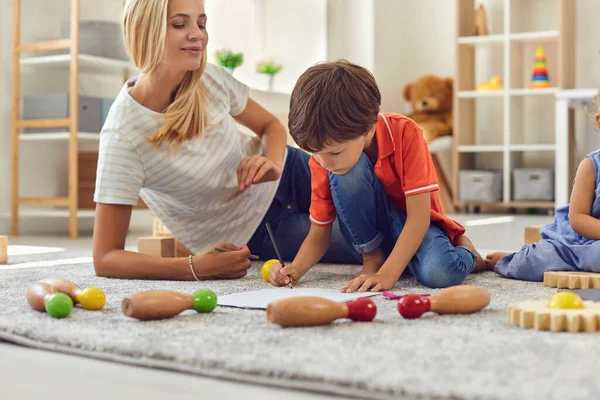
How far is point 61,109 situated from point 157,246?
54.6 inches

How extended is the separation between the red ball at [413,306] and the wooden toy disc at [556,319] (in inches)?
4.5

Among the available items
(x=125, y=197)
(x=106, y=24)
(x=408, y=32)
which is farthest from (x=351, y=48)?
(x=125, y=197)

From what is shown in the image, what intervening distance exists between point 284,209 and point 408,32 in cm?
355

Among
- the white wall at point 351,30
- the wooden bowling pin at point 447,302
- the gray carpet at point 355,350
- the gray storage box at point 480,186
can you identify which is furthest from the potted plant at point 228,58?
the wooden bowling pin at point 447,302

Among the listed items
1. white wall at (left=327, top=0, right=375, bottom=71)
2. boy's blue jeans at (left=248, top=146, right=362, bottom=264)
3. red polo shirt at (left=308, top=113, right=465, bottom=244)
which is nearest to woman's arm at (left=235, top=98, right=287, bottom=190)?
boy's blue jeans at (left=248, top=146, right=362, bottom=264)

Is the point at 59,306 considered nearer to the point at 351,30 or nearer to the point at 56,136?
the point at 56,136

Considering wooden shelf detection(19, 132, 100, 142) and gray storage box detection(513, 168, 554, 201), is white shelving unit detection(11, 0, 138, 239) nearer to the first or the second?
wooden shelf detection(19, 132, 100, 142)

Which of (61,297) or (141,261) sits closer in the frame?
(61,297)

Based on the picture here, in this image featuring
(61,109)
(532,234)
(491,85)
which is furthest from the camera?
(491,85)

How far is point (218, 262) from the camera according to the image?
4.77 feet

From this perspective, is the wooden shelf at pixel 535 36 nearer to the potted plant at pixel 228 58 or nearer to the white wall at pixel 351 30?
the white wall at pixel 351 30

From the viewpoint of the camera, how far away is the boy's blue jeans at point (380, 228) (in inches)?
53.1

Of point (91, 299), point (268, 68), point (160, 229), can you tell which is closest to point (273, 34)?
point (268, 68)

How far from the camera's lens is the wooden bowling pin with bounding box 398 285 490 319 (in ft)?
A: 3.26
